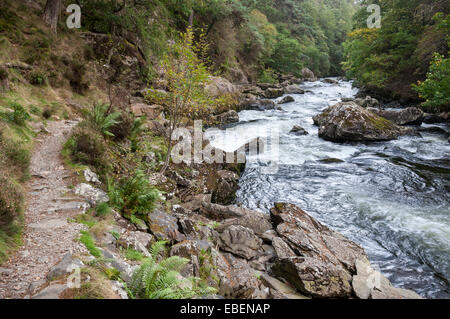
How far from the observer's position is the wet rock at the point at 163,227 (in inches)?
216

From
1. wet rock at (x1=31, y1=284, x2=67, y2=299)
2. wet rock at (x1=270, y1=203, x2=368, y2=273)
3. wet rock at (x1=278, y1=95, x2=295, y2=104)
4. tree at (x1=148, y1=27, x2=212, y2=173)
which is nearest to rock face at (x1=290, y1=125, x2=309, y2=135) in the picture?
wet rock at (x1=278, y1=95, x2=295, y2=104)

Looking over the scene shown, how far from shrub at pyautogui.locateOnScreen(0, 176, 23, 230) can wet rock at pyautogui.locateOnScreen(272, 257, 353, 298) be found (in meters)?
5.18

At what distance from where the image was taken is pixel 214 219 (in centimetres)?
800

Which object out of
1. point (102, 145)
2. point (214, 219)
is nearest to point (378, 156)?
point (214, 219)

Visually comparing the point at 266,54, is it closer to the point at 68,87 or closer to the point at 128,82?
the point at 128,82

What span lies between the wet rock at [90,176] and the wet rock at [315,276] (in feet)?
16.1

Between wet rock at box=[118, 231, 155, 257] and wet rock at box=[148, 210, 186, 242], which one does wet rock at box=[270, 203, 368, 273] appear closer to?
wet rock at box=[148, 210, 186, 242]

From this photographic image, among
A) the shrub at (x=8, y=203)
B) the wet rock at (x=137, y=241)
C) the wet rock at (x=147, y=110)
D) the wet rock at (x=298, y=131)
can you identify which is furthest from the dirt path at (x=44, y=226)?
the wet rock at (x=298, y=131)

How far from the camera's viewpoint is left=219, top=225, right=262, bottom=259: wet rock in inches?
248

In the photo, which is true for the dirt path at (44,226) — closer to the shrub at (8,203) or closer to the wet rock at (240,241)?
the shrub at (8,203)

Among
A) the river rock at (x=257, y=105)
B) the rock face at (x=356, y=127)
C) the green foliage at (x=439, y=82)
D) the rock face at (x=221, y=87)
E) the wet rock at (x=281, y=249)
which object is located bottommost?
the wet rock at (x=281, y=249)

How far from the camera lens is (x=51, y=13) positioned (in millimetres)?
12078

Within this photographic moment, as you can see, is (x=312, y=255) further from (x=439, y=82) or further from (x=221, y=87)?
(x=221, y=87)

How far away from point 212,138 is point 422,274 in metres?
12.3
